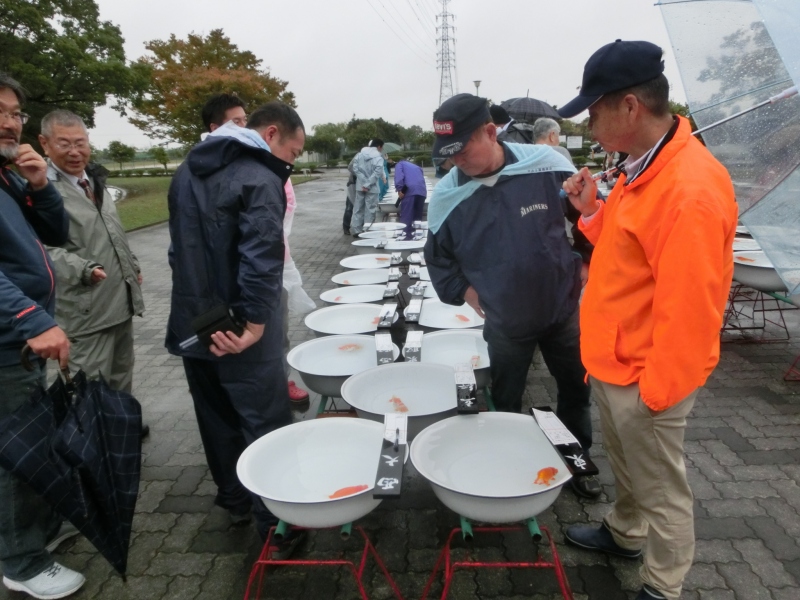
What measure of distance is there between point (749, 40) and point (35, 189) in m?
3.28

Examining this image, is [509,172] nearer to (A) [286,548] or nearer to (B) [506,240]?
(B) [506,240]

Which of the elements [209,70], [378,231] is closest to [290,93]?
[209,70]

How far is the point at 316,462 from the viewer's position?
75.2 inches

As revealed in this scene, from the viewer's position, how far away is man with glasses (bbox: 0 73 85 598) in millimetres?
1726

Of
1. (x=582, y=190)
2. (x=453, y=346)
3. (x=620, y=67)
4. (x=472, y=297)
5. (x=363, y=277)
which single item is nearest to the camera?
(x=620, y=67)

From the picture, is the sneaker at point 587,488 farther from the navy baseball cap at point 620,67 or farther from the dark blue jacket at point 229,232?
the navy baseball cap at point 620,67

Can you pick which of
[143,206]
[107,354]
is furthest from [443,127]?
[143,206]

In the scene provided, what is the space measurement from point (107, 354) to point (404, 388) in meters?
1.71

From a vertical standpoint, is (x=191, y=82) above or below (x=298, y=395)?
above

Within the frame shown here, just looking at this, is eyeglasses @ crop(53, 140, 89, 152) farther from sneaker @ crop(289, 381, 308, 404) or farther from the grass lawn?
the grass lawn

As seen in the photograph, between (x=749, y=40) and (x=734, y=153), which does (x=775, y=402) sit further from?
(x=749, y=40)

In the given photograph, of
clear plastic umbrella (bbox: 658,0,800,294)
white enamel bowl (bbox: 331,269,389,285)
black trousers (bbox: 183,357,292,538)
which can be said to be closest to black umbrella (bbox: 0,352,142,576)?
black trousers (bbox: 183,357,292,538)

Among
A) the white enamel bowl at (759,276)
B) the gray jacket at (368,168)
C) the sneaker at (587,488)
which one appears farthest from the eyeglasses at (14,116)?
the gray jacket at (368,168)

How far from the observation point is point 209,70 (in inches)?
915
